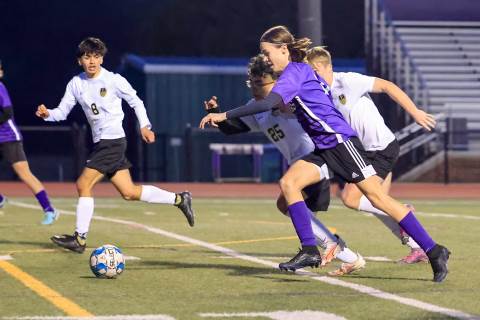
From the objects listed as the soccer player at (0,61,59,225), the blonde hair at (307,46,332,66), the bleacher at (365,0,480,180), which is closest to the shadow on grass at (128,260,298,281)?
the blonde hair at (307,46,332,66)

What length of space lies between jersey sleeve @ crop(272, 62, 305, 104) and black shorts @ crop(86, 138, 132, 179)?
311 centimetres

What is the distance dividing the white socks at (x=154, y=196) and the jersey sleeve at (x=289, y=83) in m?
3.42

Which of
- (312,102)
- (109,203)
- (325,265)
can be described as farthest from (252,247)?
(109,203)

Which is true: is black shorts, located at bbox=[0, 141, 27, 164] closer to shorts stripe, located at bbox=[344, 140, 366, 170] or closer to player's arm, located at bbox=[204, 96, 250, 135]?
player's arm, located at bbox=[204, 96, 250, 135]

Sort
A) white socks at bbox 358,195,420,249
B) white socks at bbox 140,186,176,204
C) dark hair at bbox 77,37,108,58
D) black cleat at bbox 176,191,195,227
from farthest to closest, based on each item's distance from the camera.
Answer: black cleat at bbox 176,191,195,227
white socks at bbox 140,186,176,204
dark hair at bbox 77,37,108,58
white socks at bbox 358,195,420,249

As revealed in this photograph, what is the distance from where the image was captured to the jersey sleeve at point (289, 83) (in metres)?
9.26

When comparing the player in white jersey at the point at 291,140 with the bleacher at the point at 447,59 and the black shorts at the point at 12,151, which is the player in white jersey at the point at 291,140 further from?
the bleacher at the point at 447,59

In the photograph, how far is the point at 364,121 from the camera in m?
10.8

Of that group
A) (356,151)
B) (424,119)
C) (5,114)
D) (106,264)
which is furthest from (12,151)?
(424,119)

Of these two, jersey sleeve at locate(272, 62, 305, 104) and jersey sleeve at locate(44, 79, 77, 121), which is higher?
jersey sleeve at locate(272, 62, 305, 104)

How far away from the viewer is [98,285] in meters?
9.16

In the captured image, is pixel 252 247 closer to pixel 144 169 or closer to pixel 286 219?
pixel 286 219

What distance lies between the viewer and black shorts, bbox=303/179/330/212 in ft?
33.2

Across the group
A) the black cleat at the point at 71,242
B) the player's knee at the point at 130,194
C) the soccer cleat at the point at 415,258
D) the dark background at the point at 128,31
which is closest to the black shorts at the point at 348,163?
the soccer cleat at the point at 415,258
